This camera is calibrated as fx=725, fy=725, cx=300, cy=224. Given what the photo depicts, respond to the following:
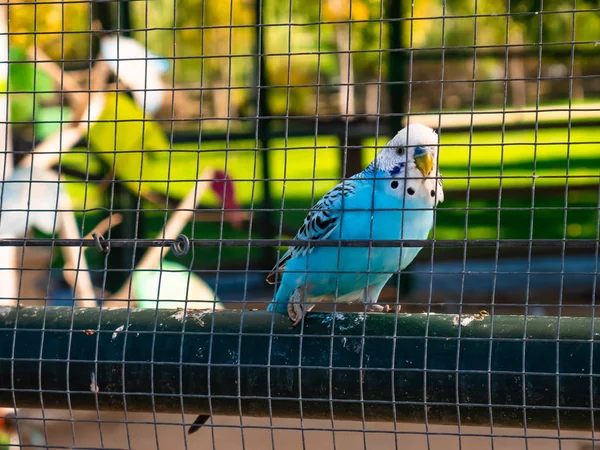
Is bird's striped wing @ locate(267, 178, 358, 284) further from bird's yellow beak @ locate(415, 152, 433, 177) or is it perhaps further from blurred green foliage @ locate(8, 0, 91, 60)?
blurred green foliage @ locate(8, 0, 91, 60)

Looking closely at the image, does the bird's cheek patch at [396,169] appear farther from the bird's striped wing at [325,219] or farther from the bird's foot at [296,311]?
the bird's foot at [296,311]

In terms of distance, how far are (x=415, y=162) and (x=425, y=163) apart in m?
0.05

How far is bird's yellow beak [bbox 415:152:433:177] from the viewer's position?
2264mm

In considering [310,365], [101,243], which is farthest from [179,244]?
[310,365]

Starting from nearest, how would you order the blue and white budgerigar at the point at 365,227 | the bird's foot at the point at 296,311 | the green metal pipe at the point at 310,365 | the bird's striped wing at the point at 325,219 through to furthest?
the green metal pipe at the point at 310,365
the bird's foot at the point at 296,311
the blue and white budgerigar at the point at 365,227
the bird's striped wing at the point at 325,219

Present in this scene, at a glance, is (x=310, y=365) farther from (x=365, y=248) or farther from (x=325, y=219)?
(x=325, y=219)

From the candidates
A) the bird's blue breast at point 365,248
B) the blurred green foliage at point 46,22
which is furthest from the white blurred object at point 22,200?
the bird's blue breast at point 365,248

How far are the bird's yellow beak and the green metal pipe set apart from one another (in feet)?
2.68

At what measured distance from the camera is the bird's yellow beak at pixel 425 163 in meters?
2.26

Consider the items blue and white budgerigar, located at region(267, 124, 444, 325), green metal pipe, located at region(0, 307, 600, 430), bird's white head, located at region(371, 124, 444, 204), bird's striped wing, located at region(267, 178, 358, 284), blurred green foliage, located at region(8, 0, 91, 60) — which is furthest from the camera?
blurred green foliage, located at region(8, 0, 91, 60)

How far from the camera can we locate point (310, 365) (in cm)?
149

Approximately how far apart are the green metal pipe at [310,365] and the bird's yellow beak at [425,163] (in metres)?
0.82

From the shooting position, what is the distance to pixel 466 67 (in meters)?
8.05

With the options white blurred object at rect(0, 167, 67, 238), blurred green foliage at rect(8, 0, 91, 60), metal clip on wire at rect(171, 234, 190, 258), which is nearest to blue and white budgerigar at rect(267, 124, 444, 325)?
metal clip on wire at rect(171, 234, 190, 258)
